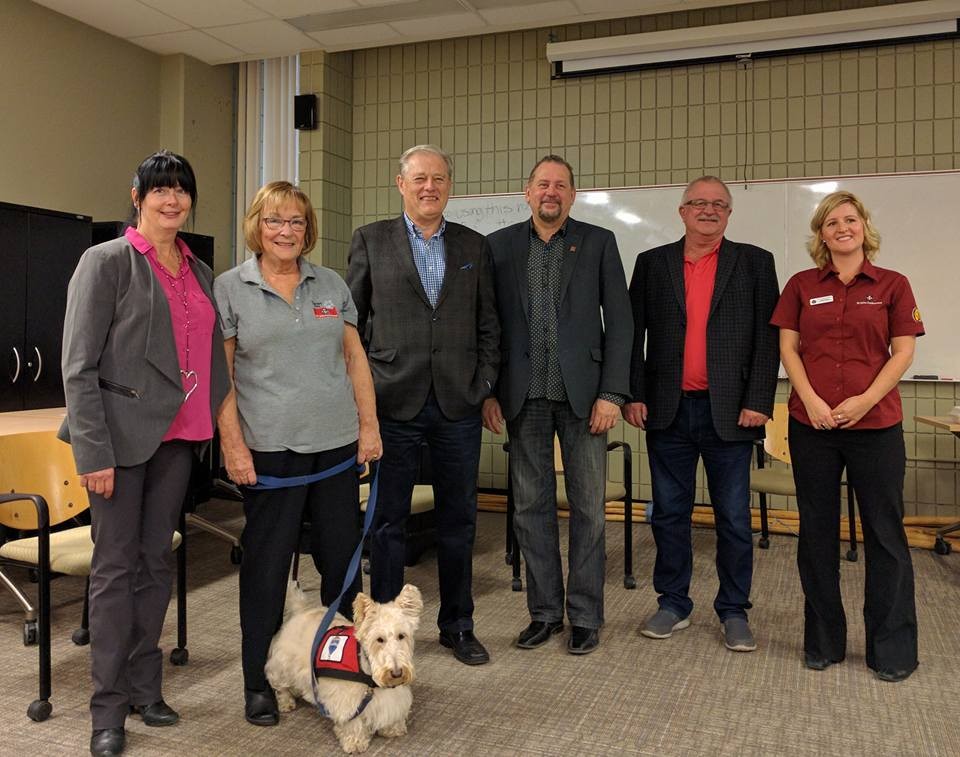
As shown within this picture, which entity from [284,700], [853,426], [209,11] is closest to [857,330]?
[853,426]

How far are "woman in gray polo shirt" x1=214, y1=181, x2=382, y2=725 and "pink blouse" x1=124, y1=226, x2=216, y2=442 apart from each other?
0.05 meters

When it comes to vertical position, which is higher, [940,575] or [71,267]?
[71,267]

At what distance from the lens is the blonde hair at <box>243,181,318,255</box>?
87.7 inches

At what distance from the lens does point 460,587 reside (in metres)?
2.76

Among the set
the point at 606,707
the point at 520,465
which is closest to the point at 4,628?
the point at 520,465

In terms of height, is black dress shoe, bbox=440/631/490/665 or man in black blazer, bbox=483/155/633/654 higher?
man in black blazer, bbox=483/155/633/654

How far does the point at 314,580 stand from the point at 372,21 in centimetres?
329

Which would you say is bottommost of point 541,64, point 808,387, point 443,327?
point 808,387

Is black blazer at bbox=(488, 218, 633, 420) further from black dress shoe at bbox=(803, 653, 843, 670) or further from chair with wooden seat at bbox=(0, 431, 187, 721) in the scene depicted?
chair with wooden seat at bbox=(0, 431, 187, 721)

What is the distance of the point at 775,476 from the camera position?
4.33 m

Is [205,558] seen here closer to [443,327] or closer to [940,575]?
[443,327]

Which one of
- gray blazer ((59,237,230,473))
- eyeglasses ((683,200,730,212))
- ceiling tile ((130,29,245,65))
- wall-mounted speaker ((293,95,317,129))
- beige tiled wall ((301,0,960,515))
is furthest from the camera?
wall-mounted speaker ((293,95,317,129))

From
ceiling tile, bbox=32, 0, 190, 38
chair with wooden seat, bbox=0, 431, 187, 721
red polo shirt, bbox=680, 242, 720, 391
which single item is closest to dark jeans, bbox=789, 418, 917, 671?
red polo shirt, bbox=680, 242, 720, 391

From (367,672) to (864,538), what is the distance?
5.26ft
